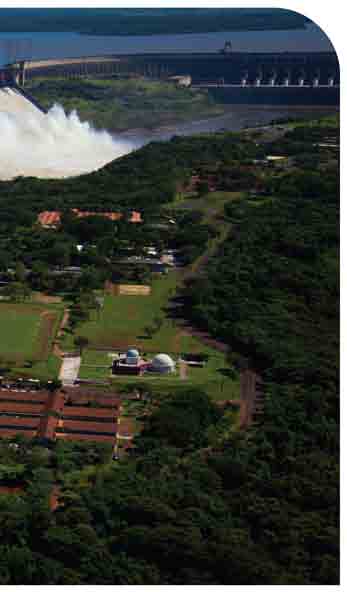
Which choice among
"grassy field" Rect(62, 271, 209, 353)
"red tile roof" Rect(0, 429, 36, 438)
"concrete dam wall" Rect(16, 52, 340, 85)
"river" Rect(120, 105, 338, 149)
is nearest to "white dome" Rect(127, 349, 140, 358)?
"grassy field" Rect(62, 271, 209, 353)

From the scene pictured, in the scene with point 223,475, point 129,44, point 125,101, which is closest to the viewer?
point 223,475

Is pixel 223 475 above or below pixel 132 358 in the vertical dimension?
above

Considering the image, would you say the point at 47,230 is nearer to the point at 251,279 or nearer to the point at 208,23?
the point at 251,279

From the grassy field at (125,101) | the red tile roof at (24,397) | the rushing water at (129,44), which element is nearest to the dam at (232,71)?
the rushing water at (129,44)

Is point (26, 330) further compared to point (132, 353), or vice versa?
point (26, 330)

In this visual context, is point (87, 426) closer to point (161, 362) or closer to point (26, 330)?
point (161, 362)

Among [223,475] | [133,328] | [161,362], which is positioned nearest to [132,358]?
[161,362]

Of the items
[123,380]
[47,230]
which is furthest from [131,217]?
[123,380]
